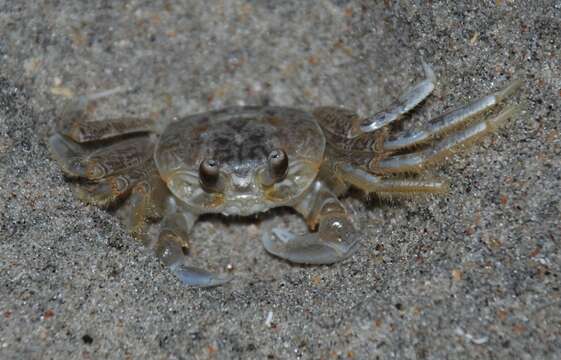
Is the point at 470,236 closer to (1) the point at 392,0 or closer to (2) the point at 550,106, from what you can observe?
(2) the point at 550,106

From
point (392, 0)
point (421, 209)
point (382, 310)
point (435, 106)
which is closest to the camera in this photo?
point (382, 310)

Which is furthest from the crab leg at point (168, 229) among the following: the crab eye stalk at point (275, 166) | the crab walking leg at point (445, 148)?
the crab walking leg at point (445, 148)

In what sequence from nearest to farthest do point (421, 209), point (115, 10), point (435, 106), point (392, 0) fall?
point (421, 209), point (435, 106), point (392, 0), point (115, 10)

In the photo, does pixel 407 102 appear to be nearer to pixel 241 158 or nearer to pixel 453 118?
pixel 453 118

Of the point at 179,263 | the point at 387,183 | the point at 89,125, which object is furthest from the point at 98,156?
the point at 387,183

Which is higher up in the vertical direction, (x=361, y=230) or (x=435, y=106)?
(x=435, y=106)

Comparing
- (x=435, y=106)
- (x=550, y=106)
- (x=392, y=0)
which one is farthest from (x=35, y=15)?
(x=550, y=106)

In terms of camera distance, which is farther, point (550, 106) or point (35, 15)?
point (35, 15)

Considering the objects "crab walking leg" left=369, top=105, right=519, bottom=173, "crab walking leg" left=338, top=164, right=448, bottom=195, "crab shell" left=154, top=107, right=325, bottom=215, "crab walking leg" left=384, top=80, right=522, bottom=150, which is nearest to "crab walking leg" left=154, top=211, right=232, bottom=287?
"crab shell" left=154, top=107, right=325, bottom=215
